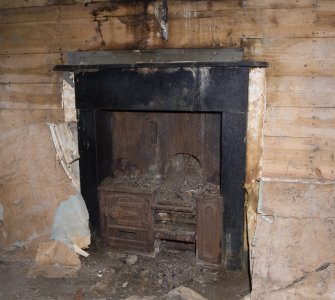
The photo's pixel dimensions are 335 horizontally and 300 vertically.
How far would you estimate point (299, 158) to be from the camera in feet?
8.21

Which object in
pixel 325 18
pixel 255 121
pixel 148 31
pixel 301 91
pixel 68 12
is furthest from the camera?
pixel 68 12

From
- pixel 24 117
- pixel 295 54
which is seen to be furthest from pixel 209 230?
pixel 24 117

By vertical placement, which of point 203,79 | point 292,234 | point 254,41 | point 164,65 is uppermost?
point 254,41

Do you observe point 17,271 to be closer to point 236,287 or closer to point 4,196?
point 4,196

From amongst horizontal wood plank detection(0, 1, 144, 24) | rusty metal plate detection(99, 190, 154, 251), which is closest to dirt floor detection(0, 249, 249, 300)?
rusty metal plate detection(99, 190, 154, 251)

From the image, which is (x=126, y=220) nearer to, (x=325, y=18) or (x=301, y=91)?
(x=301, y=91)

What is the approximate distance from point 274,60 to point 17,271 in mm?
2555

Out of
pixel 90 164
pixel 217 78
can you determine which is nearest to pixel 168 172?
pixel 90 164

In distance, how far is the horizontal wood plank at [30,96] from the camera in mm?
2920

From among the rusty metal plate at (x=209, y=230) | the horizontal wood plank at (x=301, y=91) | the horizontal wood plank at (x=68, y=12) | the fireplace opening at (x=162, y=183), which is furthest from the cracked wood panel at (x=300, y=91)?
the horizontal wood plank at (x=68, y=12)

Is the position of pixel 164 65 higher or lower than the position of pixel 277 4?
lower

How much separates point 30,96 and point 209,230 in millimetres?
1878

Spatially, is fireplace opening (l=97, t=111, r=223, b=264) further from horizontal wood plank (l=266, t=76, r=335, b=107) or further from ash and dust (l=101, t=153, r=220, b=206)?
horizontal wood plank (l=266, t=76, r=335, b=107)

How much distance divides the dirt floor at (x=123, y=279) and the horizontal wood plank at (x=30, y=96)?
1.28 metres
